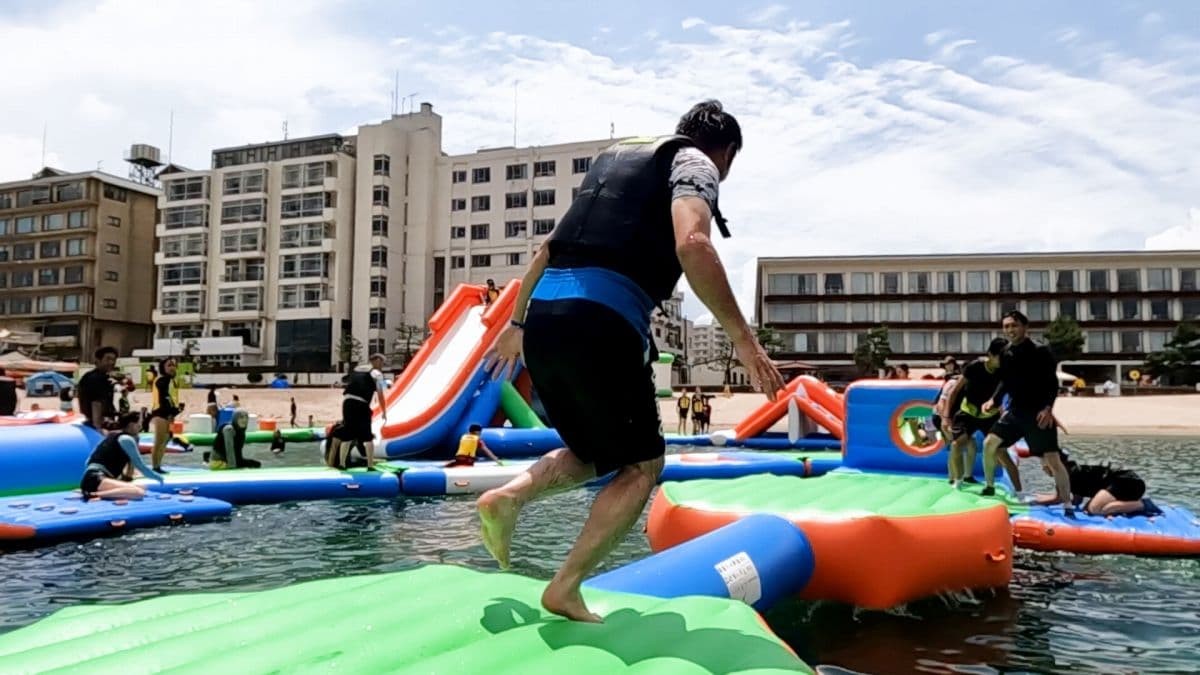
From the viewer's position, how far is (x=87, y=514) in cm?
740

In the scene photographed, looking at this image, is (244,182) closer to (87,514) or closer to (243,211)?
(243,211)

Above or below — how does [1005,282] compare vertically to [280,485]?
above

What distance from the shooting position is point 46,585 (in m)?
5.57

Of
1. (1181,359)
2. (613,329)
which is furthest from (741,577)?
(1181,359)

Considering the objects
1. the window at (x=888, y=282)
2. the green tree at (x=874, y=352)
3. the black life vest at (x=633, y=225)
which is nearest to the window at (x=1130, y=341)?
the window at (x=888, y=282)

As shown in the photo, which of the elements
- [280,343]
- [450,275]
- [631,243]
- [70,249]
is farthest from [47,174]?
[631,243]

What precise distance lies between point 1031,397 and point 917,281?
57.0 meters

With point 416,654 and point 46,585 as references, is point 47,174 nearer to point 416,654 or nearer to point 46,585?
point 46,585

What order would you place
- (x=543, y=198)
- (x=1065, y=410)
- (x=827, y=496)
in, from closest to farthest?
(x=827, y=496), (x=1065, y=410), (x=543, y=198)

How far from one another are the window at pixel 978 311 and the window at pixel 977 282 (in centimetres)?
92

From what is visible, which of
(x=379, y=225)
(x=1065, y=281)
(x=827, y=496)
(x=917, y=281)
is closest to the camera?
(x=827, y=496)

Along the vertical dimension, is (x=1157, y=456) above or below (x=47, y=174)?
below

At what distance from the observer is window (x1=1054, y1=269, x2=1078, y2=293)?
5972cm

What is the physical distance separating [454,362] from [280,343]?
1868 inches
